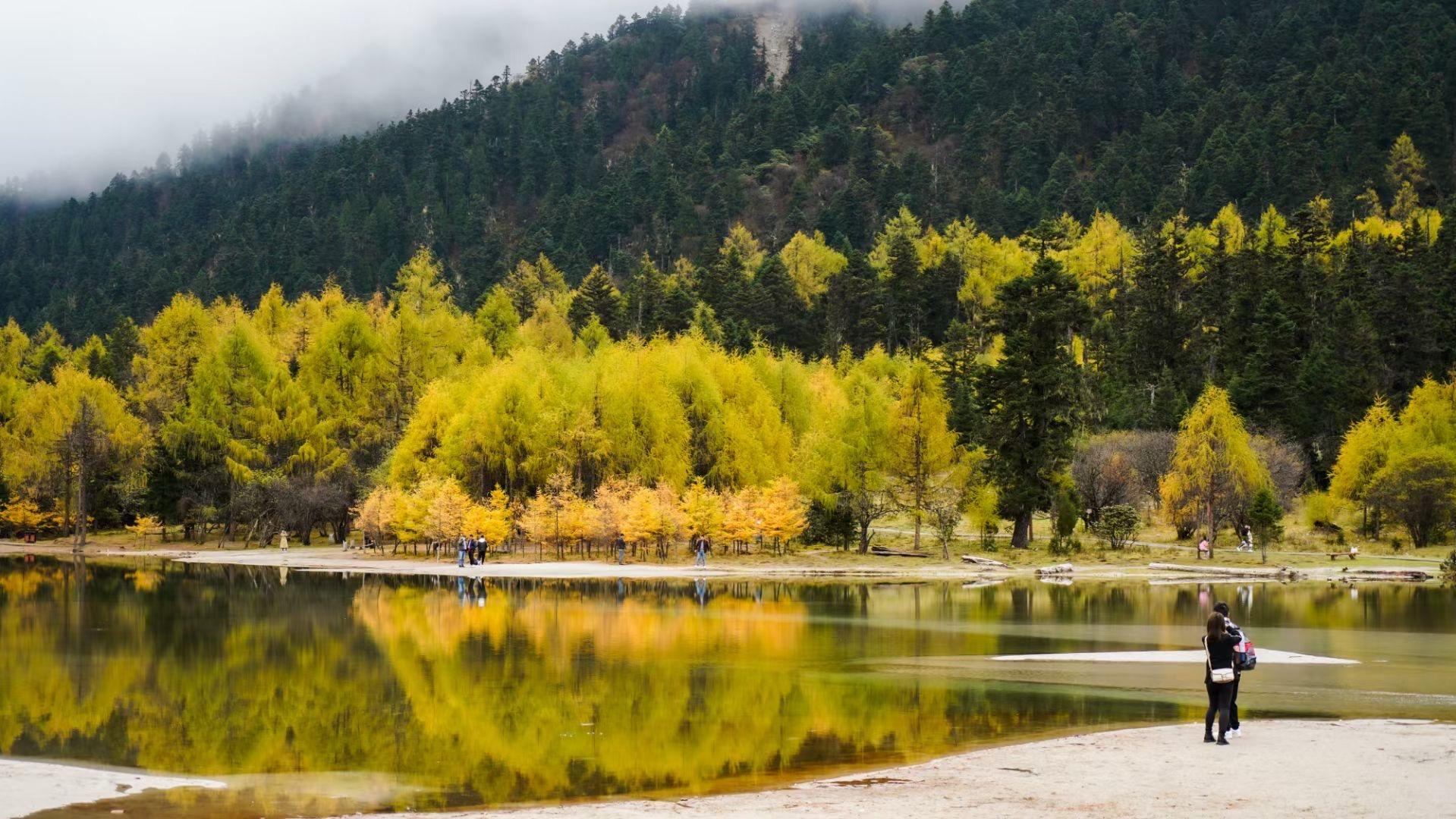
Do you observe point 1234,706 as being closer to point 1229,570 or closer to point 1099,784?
point 1099,784

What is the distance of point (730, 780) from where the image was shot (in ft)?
56.9

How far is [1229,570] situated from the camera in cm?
5338

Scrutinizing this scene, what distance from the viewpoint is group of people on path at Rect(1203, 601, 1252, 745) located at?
59.1 feet

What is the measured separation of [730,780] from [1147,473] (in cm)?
5974

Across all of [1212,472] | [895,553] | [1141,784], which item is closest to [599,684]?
[1141,784]

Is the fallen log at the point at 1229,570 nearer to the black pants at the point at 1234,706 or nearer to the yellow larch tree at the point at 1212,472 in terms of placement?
the yellow larch tree at the point at 1212,472

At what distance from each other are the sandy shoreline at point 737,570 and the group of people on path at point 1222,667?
111 ft

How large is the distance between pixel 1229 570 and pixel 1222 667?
124 feet

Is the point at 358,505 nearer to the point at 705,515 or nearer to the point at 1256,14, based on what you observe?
the point at 705,515

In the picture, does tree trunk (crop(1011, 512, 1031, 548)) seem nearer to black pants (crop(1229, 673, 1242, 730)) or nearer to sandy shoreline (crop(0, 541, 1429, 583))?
sandy shoreline (crop(0, 541, 1429, 583))

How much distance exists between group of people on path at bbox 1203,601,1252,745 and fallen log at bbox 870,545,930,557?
145 feet

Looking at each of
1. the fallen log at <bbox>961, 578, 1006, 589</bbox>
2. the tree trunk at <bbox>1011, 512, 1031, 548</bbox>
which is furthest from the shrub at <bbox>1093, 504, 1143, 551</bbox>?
the fallen log at <bbox>961, 578, 1006, 589</bbox>

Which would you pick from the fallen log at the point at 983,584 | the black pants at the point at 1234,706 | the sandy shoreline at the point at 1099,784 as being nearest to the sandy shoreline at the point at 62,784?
the sandy shoreline at the point at 1099,784

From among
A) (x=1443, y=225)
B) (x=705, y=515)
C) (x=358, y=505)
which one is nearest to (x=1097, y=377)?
(x=1443, y=225)
